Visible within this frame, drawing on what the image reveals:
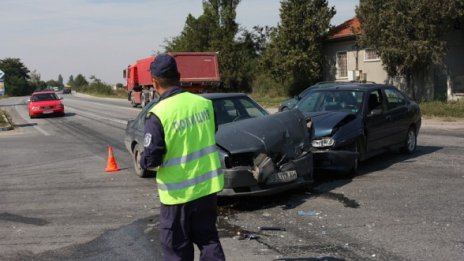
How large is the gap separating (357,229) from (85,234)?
2999 mm

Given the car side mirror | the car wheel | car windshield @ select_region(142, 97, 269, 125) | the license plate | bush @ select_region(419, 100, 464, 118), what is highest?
car windshield @ select_region(142, 97, 269, 125)

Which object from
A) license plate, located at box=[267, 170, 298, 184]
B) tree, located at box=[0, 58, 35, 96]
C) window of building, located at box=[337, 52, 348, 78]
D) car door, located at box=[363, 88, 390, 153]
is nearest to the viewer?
license plate, located at box=[267, 170, 298, 184]

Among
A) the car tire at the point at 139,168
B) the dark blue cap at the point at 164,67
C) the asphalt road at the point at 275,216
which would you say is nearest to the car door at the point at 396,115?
the asphalt road at the point at 275,216

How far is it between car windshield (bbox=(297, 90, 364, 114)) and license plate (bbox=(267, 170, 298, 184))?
8.67 ft

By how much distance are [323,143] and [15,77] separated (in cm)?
12986

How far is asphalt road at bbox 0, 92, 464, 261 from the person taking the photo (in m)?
5.31

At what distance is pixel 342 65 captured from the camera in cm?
3152

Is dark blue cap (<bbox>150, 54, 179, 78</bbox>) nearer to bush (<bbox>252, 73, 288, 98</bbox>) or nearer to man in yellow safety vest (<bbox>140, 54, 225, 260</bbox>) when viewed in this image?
man in yellow safety vest (<bbox>140, 54, 225, 260</bbox>)

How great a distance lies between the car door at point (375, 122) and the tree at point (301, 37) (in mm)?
21047

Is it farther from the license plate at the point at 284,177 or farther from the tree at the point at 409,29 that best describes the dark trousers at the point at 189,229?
the tree at the point at 409,29

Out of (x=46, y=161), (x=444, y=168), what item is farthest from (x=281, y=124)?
(x=46, y=161)

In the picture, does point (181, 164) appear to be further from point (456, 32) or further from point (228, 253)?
point (456, 32)

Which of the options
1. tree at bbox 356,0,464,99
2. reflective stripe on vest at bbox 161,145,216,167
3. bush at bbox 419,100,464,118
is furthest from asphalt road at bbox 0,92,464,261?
tree at bbox 356,0,464,99

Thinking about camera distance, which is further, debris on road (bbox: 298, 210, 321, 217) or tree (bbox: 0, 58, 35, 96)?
tree (bbox: 0, 58, 35, 96)
